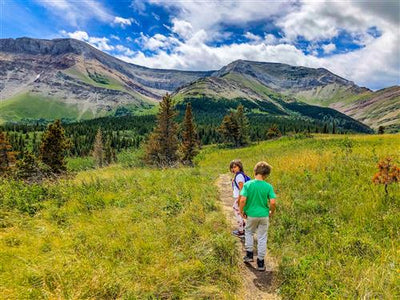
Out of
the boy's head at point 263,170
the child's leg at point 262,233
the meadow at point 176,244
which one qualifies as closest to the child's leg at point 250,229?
the child's leg at point 262,233

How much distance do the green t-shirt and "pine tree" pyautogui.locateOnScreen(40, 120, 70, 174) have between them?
3894 cm

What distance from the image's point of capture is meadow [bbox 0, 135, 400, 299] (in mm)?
4367

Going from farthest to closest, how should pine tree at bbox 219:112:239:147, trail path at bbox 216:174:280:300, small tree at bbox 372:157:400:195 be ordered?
1. pine tree at bbox 219:112:239:147
2. small tree at bbox 372:157:400:195
3. trail path at bbox 216:174:280:300

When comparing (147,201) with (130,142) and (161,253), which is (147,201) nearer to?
(161,253)

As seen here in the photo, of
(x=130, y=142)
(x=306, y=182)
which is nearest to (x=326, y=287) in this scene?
(x=306, y=182)

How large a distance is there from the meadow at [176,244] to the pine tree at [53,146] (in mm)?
32861

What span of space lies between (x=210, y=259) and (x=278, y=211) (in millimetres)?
4067

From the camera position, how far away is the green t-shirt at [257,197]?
597cm

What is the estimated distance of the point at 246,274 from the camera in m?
5.51

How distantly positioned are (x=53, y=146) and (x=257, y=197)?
41.1 m

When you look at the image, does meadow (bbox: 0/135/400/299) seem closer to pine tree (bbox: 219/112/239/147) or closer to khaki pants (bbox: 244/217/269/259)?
khaki pants (bbox: 244/217/269/259)

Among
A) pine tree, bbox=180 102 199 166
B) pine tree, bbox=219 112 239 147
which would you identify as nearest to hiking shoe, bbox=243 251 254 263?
pine tree, bbox=180 102 199 166

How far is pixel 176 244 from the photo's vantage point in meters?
6.06

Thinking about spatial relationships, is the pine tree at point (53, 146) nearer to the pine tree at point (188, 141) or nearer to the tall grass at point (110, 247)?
the pine tree at point (188, 141)
